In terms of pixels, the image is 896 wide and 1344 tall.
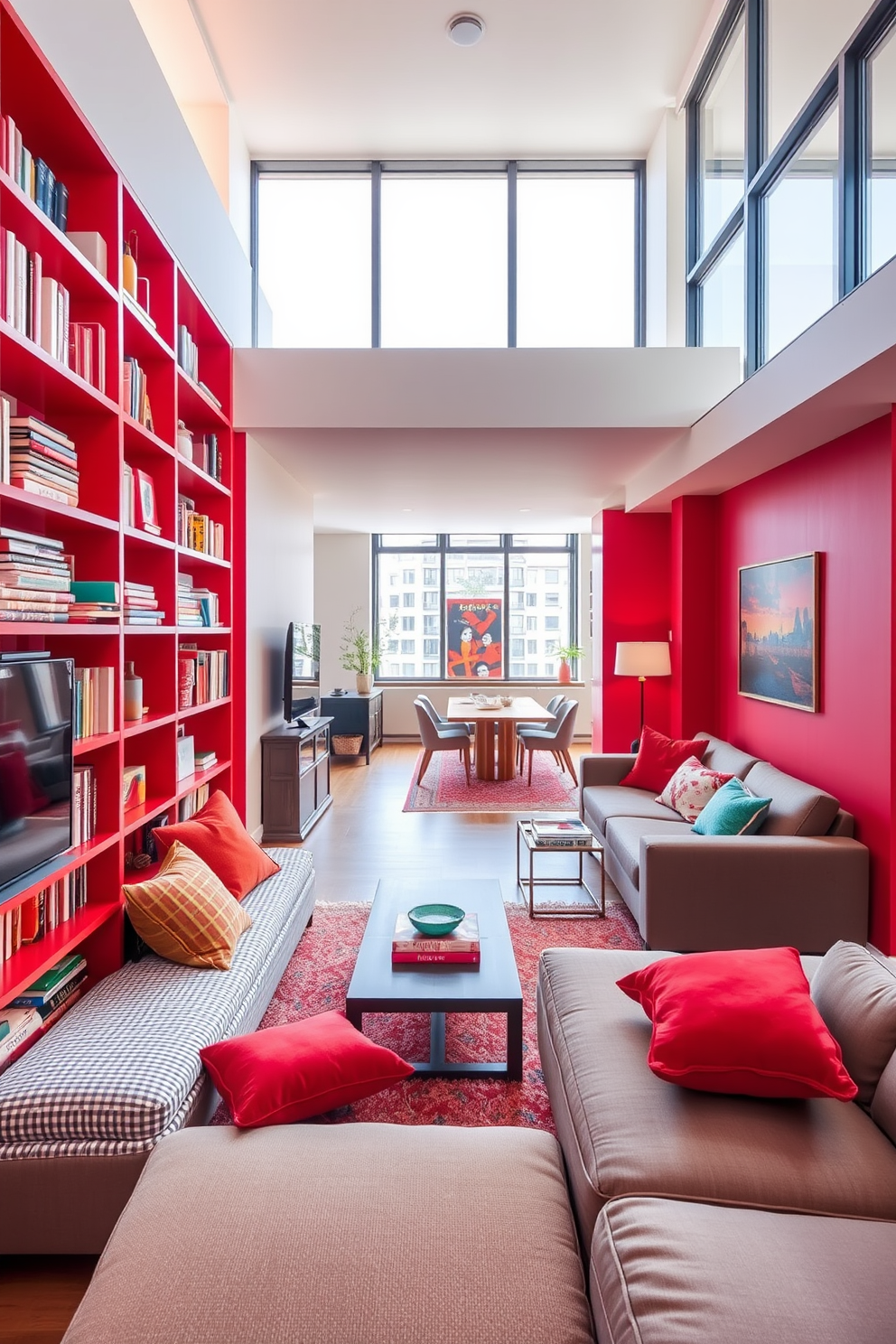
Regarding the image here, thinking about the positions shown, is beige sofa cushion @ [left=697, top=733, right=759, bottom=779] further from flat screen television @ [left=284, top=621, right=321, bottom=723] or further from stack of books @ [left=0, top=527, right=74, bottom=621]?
A: stack of books @ [left=0, top=527, right=74, bottom=621]

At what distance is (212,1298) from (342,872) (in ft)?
11.4

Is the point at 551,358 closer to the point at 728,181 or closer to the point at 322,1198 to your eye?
the point at 728,181

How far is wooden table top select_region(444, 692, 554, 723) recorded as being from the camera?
718 centimetres

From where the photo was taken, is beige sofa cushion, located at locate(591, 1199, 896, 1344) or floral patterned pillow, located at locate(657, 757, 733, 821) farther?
floral patterned pillow, located at locate(657, 757, 733, 821)

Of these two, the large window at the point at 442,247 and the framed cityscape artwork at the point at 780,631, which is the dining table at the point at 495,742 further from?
the large window at the point at 442,247

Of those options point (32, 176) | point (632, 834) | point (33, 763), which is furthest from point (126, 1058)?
point (632, 834)

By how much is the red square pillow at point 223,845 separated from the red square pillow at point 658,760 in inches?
107

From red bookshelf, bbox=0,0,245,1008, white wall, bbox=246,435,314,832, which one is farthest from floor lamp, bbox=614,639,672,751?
red bookshelf, bbox=0,0,245,1008

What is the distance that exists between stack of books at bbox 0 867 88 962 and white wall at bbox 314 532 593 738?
7.60 metres

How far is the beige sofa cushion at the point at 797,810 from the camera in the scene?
133 inches

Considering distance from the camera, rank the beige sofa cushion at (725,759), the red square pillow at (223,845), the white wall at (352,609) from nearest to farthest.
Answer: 1. the red square pillow at (223,845)
2. the beige sofa cushion at (725,759)
3. the white wall at (352,609)

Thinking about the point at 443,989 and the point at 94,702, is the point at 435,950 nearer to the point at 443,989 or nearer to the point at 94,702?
the point at 443,989

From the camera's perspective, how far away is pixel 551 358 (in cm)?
456

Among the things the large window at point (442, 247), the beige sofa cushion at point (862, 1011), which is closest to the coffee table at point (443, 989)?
the beige sofa cushion at point (862, 1011)
